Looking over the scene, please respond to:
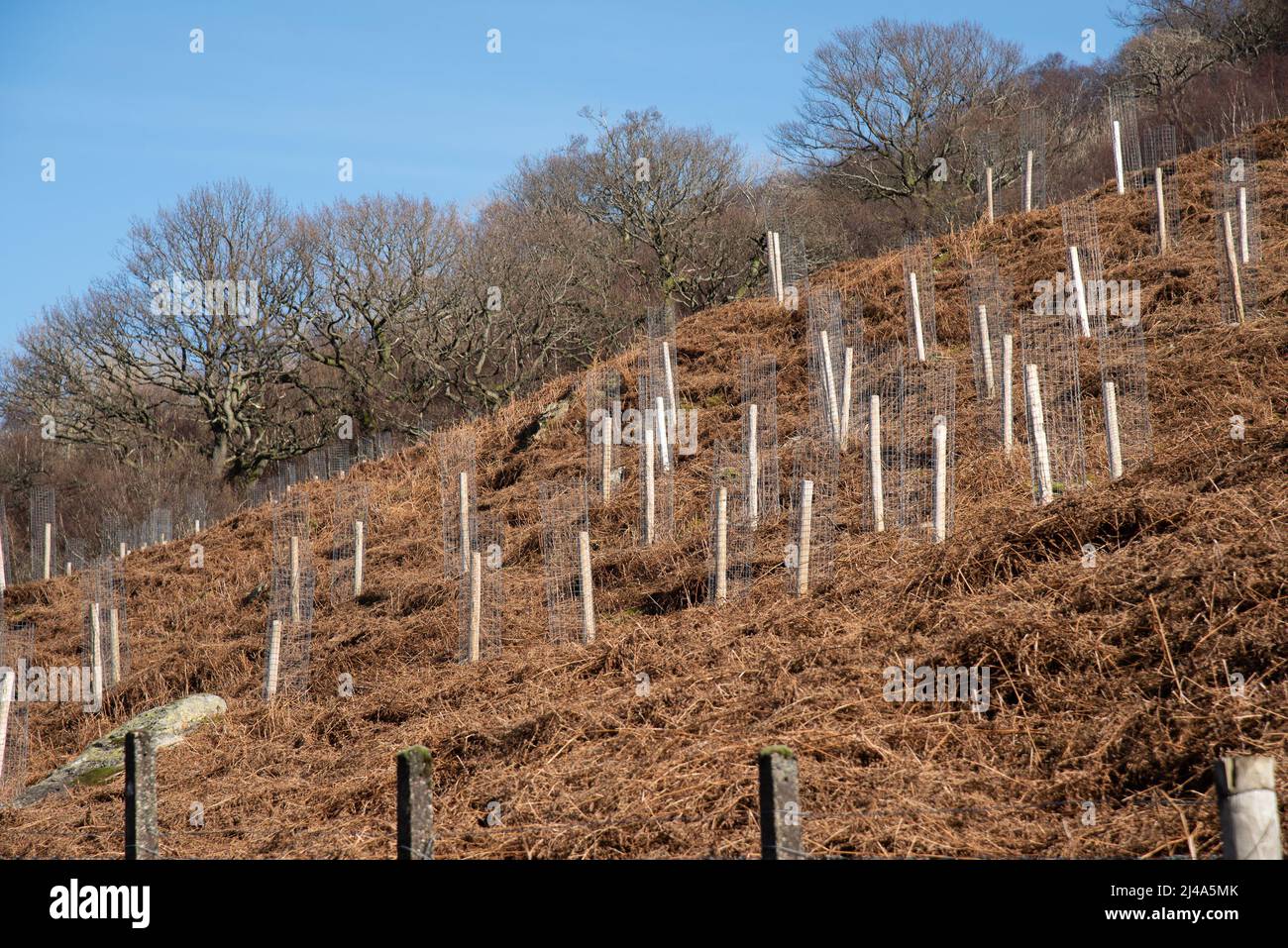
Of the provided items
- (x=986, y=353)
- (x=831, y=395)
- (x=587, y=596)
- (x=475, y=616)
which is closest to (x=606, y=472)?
(x=831, y=395)

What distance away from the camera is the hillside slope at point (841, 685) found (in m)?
5.28

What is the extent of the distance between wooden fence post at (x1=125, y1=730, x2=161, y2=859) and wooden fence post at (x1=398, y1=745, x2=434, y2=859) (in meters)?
1.56

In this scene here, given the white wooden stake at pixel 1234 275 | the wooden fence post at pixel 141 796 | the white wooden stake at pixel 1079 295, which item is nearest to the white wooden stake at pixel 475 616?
the wooden fence post at pixel 141 796

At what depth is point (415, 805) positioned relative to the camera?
4.20 m

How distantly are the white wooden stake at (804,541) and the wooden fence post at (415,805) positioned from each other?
4.73 meters

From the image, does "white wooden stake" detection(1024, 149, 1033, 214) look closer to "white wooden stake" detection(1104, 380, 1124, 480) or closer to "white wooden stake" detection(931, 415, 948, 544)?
"white wooden stake" detection(1104, 380, 1124, 480)

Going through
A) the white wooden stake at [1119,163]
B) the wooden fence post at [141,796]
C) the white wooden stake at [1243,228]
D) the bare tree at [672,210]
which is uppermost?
the bare tree at [672,210]

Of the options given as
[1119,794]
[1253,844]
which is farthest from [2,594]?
[1253,844]

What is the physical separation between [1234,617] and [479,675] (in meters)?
5.74

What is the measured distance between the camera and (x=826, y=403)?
12930 mm

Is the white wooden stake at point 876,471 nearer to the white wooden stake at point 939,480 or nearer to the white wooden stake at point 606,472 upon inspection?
the white wooden stake at point 939,480

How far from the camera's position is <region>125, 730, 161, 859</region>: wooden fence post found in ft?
16.6

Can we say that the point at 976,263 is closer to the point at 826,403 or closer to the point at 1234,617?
the point at 826,403

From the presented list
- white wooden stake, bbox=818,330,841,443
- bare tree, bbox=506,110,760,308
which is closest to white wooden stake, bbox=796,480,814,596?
white wooden stake, bbox=818,330,841,443
